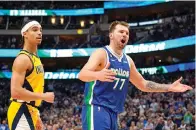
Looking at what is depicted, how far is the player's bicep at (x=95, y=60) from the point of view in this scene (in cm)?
488

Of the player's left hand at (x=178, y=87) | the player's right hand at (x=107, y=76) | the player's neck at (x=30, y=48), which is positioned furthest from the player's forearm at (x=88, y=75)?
the player's left hand at (x=178, y=87)

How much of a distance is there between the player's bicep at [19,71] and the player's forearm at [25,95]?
49 mm

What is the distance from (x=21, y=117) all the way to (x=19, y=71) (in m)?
0.55

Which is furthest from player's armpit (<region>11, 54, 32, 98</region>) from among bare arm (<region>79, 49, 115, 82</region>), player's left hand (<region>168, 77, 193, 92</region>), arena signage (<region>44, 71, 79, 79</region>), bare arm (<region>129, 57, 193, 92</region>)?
arena signage (<region>44, 71, 79, 79</region>)

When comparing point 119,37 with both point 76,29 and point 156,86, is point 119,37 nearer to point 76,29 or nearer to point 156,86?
point 156,86

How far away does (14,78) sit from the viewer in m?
4.90

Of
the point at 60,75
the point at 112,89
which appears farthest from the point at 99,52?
the point at 60,75

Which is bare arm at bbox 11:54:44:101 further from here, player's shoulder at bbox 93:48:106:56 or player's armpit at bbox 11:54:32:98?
player's shoulder at bbox 93:48:106:56

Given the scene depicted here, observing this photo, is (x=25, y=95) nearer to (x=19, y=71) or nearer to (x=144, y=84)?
(x=19, y=71)

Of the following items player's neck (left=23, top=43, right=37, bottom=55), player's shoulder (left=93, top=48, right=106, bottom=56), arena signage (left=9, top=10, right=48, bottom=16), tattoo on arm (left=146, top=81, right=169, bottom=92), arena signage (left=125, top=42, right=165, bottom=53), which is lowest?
tattoo on arm (left=146, top=81, right=169, bottom=92)

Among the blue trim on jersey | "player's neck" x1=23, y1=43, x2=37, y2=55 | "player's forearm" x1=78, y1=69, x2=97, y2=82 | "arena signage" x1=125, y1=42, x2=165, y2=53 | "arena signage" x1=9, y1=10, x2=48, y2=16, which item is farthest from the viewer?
"arena signage" x1=9, y1=10, x2=48, y2=16

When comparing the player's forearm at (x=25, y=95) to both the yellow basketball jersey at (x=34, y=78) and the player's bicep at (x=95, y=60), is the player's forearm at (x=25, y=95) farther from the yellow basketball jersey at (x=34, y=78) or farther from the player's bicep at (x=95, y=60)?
the player's bicep at (x=95, y=60)

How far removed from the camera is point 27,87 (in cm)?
508

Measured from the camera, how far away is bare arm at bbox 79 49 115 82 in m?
4.47
